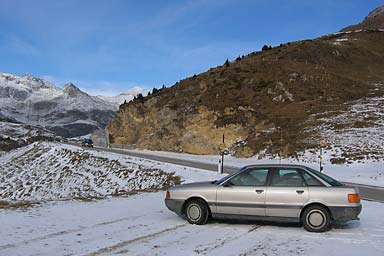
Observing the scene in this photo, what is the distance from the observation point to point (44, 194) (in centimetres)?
3091

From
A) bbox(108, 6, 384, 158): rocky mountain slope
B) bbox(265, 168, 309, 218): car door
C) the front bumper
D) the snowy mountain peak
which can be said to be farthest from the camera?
the snowy mountain peak

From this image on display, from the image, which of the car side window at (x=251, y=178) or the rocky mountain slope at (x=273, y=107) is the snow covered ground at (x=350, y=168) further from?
the car side window at (x=251, y=178)

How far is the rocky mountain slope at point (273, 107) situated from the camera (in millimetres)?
36156

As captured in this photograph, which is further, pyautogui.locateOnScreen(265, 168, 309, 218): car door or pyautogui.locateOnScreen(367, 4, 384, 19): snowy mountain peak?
pyautogui.locateOnScreen(367, 4, 384, 19): snowy mountain peak

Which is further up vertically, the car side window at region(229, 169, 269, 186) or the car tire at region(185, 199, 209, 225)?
the car side window at region(229, 169, 269, 186)

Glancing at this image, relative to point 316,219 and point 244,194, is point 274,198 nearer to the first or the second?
point 244,194

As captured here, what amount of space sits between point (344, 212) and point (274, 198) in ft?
4.75

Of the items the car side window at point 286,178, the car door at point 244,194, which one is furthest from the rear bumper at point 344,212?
the car door at point 244,194

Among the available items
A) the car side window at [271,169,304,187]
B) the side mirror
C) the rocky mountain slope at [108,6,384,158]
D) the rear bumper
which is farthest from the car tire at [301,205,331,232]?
the rocky mountain slope at [108,6,384,158]

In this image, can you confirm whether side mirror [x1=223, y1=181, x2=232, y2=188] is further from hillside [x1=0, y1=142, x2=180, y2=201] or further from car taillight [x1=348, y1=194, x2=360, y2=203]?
hillside [x1=0, y1=142, x2=180, y2=201]

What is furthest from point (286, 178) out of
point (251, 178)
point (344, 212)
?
point (344, 212)

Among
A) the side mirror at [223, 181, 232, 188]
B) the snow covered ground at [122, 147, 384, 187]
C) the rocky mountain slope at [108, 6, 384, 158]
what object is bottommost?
the side mirror at [223, 181, 232, 188]

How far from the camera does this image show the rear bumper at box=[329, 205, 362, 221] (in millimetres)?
8555

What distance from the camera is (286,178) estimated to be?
9094mm
